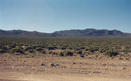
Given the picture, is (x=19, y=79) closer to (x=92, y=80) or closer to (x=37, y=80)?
(x=37, y=80)

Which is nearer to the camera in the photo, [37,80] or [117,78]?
[37,80]

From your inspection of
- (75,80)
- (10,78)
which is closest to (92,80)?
(75,80)

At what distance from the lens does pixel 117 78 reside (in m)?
7.95

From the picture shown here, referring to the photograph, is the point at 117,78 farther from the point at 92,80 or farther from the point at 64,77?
the point at 64,77

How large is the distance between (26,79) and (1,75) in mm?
1871

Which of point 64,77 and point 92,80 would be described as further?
point 64,77

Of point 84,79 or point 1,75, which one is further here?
point 1,75

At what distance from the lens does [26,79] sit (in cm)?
755

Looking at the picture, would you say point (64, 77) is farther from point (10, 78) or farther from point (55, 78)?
point (10, 78)

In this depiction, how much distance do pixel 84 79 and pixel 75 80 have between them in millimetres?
556

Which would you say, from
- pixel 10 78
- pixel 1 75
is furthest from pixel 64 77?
pixel 1 75

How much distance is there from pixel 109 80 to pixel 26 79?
4.66 m

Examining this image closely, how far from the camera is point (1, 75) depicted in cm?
824

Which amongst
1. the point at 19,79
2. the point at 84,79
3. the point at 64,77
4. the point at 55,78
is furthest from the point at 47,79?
the point at 84,79
